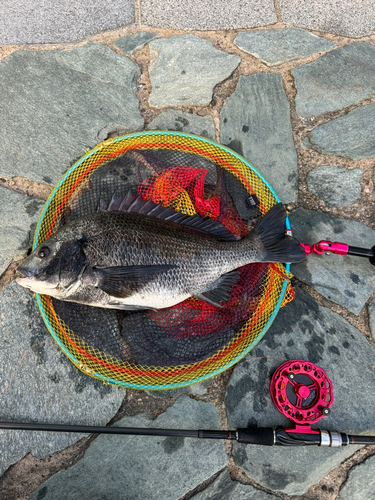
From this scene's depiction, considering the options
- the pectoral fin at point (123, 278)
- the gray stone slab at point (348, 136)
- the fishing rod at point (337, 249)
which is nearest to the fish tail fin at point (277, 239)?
the fishing rod at point (337, 249)

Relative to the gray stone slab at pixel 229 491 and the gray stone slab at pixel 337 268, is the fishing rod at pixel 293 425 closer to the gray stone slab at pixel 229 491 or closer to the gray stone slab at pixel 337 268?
the gray stone slab at pixel 229 491

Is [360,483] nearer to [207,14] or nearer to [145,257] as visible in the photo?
[145,257]

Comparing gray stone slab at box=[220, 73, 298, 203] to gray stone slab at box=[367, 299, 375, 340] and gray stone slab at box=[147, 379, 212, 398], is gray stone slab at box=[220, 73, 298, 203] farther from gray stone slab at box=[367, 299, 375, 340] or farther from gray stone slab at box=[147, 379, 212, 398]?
gray stone slab at box=[147, 379, 212, 398]

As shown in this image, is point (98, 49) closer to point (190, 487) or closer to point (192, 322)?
point (192, 322)

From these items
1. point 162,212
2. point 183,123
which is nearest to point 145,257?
point 162,212

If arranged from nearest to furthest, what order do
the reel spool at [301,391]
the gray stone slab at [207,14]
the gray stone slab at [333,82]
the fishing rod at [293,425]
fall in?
the fishing rod at [293,425] < the reel spool at [301,391] < the gray stone slab at [333,82] < the gray stone slab at [207,14]

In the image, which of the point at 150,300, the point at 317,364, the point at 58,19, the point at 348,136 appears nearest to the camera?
the point at 150,300

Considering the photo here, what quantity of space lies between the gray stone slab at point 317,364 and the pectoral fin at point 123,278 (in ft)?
3.49

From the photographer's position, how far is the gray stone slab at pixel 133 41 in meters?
3.20

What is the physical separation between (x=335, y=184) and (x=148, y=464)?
281 cm

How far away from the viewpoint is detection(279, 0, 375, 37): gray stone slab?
3422 mm

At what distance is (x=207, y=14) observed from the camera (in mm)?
3395

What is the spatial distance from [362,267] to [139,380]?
2074 mm

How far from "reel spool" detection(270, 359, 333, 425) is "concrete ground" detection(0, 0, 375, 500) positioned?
9cm
